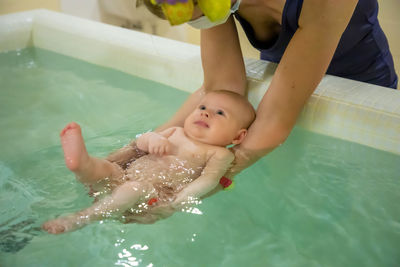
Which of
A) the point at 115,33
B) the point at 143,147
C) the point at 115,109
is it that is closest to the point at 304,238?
the point at 143,147

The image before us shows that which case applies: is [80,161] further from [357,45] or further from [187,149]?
[357,45]

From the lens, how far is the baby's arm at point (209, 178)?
1.09 m

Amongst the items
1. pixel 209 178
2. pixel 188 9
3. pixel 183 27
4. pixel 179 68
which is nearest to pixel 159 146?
pixel 209 178

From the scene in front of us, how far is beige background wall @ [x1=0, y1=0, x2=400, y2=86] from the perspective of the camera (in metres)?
2.46

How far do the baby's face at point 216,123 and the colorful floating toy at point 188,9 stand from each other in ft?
1.36

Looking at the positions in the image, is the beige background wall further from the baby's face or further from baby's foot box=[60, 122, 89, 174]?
baby's foot box=[60, 122, 89, 174]

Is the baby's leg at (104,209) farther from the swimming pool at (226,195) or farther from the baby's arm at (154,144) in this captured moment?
the baby's arm at (154,144)

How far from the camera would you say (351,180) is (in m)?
1.28

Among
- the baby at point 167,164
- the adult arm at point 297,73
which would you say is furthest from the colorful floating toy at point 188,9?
the baby at point 167,164

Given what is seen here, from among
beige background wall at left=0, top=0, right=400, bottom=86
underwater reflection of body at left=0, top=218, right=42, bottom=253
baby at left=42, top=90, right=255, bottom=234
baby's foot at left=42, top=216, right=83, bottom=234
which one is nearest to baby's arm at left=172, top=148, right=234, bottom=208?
baby at left=42, top=90, right=255, bottom=234

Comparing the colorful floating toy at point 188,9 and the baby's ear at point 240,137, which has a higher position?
the colorful floating toy at point 188,9

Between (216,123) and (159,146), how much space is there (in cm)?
19

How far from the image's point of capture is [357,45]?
4.73 ft

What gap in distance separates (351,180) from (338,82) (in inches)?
14.5
